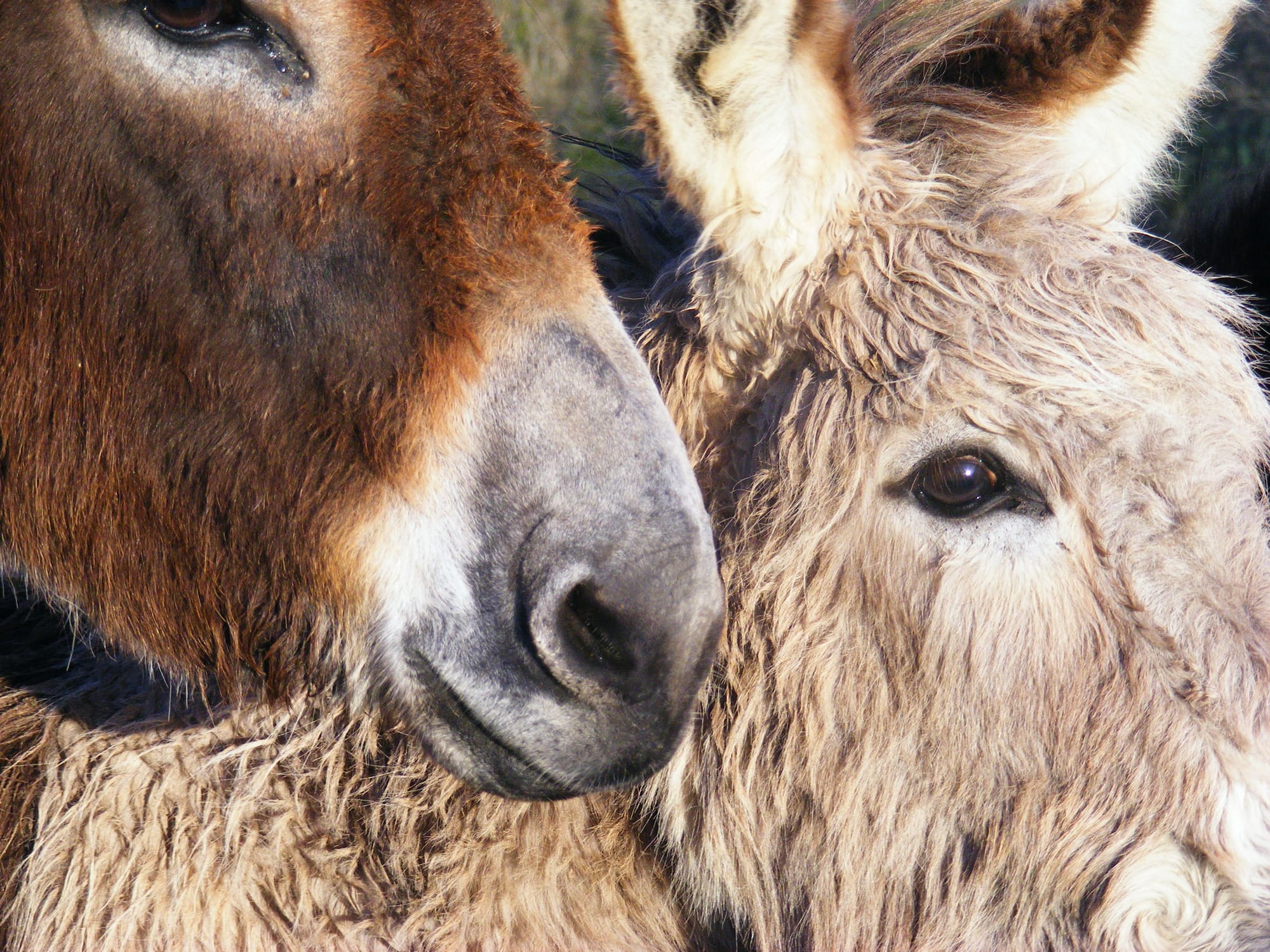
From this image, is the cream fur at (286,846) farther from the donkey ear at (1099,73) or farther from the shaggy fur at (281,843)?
the donkey ear at (1099,73)

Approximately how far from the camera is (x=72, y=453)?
1749mm

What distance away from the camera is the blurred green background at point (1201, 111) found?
4.84m

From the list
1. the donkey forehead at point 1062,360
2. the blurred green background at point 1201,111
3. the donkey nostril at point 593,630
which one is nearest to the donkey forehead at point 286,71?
the donkey nostril at point 593,630

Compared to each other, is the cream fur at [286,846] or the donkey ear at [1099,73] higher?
the donkey ear at [1099,73]

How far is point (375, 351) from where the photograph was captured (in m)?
1.60

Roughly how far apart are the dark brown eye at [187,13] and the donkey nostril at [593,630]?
37.7 inches

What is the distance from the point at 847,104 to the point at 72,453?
4.62 ft

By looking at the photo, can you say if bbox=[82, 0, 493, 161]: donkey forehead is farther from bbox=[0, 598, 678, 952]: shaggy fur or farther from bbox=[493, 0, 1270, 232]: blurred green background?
bbox=[493, 0, 1270, 232]: blurred green background

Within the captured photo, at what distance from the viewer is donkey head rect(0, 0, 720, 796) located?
1.57 metres

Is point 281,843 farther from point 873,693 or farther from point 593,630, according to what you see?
point 873,693

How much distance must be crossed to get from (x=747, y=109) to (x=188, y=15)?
85 centimetres

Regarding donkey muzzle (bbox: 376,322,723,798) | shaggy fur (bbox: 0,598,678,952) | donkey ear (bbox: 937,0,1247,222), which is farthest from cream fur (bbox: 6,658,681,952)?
donkey ear (bbox: 937,0,1247,222)

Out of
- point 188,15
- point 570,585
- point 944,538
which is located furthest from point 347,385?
point 944,538

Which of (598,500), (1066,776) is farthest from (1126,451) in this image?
(598,500)
